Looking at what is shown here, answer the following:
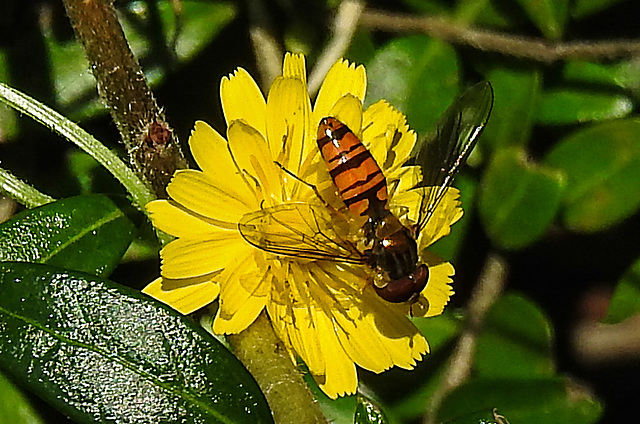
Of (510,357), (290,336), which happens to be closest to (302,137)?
(290,336)

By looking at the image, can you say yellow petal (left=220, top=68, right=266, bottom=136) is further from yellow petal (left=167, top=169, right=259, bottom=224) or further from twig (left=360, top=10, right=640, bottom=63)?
twig (left=360, top=10, right=640, bottom=63)

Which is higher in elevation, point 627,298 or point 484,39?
point 484,39

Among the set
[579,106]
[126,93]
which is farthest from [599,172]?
[126,93]

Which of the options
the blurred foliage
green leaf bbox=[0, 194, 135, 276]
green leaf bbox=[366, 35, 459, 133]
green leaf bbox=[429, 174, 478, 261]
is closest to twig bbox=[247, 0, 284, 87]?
the blurred foliage

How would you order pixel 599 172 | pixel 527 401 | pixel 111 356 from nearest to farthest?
pixel 111 356 → pixel 527 401 → pixel 599 172

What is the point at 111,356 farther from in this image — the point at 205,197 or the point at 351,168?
the point at 351,168

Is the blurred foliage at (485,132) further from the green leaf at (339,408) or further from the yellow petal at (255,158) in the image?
the yellow petal at (255,158)

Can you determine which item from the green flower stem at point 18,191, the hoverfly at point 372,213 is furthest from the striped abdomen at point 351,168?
the green flower stem at point 18,191
